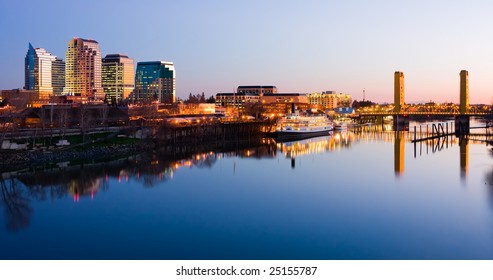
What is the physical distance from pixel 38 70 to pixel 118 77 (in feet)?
69.2

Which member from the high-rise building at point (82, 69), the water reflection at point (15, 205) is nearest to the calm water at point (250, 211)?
the water reflection at point (15, 205)

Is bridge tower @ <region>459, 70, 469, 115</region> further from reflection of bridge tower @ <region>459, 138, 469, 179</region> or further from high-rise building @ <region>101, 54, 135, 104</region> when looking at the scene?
high-rise building @ <region>101, 54, 135, 104</region>

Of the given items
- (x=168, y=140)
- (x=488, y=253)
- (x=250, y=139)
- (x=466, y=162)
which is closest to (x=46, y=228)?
(x=488, y=253)

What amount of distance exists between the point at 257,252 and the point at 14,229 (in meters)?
7.38

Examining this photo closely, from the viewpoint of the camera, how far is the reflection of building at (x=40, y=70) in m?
140

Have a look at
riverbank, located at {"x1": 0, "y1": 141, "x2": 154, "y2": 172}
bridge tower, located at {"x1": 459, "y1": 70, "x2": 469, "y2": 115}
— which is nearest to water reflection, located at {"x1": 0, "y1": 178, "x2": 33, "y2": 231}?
riverbank, located at {"x1": 0, "y1": 141, "x2": 154, "y2": 172}

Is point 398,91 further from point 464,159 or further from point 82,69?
point 82,69

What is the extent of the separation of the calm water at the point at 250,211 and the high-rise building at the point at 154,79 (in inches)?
4482

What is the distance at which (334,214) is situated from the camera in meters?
17.0

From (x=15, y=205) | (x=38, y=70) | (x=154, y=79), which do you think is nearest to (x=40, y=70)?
(x=38, y=70)

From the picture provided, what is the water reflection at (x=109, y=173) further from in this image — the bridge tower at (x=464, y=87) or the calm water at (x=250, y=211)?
the bridge tower at (x=464, y=87)

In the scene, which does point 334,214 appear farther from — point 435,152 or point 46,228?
point 435,152

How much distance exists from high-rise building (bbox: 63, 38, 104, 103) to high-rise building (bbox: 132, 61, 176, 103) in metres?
10.9

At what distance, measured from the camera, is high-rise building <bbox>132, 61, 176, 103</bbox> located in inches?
5586
